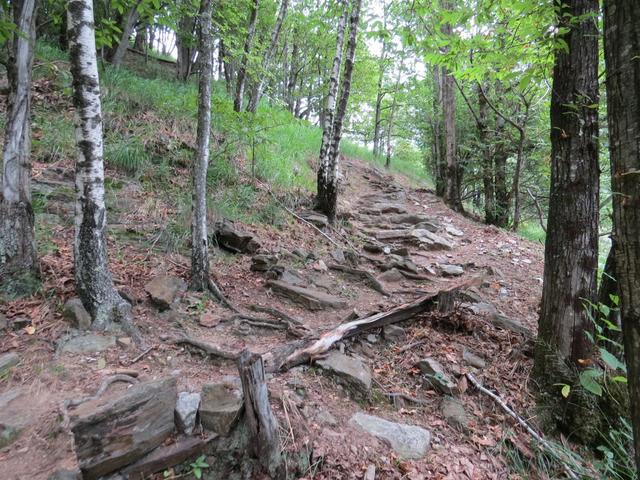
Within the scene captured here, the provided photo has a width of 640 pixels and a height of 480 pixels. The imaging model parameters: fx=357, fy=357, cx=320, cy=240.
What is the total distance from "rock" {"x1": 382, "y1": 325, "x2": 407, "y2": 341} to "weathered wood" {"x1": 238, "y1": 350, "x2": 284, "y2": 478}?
216cm

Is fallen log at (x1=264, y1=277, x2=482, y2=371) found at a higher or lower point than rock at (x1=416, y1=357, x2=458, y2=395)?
higher

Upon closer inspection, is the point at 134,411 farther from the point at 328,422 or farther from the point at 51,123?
the point at 51,123

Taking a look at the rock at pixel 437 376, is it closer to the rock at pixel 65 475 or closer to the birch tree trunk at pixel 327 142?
the rock at pixel 65 475

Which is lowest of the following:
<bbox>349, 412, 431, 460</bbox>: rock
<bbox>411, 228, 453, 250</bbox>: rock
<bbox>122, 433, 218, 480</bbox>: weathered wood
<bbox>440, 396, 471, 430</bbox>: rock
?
<bbox>440, 396, 471, 430</bbox>: rock

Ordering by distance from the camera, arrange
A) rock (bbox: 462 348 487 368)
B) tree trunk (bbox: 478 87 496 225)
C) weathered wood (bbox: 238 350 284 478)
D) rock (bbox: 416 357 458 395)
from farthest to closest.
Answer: tree trunk (bbox: 478 87 496 225)
rock (bbox: 462 348 487 368)
rock (bbox: 416 357 458 395)
weathered wood (bbox: 238 350 284 478)

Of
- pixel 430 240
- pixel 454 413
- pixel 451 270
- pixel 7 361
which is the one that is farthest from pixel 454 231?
pixel 7 361

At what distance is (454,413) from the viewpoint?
3.37 meters

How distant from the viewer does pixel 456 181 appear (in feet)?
39.3

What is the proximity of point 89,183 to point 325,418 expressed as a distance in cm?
305

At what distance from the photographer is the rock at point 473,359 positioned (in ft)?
13.3

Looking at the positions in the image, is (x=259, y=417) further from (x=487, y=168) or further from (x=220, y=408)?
(x=487, y=168)

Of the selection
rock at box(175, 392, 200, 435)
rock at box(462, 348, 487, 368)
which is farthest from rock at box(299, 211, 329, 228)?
rock at box(175, 392, 200, 435)

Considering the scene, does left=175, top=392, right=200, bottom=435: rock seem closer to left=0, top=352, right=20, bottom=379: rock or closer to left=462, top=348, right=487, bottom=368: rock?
left=0, top=352, right=20, bottom=379: rock

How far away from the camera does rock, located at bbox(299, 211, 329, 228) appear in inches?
305
